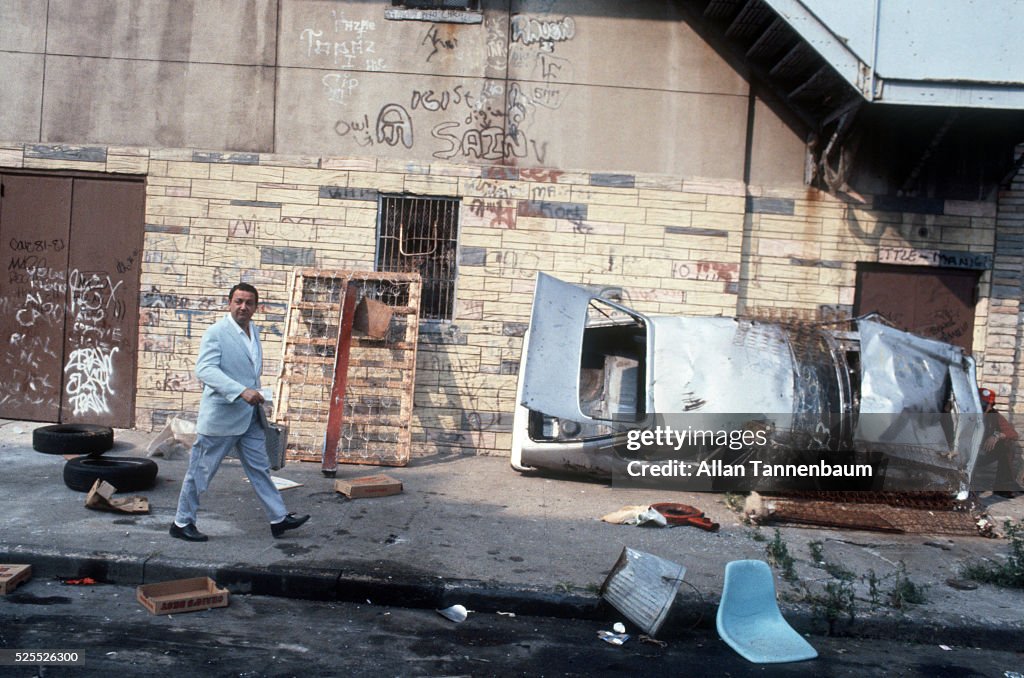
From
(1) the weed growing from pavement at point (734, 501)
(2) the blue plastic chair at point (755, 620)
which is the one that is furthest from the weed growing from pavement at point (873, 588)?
(1) the weed growing from pavement at point (734, 501)

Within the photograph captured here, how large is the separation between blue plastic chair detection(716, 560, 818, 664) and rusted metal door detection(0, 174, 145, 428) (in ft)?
24.1

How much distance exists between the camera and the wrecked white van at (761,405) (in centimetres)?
754

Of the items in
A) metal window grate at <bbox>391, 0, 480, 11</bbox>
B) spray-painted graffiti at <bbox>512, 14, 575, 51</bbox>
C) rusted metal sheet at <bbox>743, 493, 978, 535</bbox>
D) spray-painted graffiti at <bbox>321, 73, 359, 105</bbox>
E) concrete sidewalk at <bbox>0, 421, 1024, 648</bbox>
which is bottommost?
concrete sidewalk at <bbox>0, 421, 1024, 648</bbox>

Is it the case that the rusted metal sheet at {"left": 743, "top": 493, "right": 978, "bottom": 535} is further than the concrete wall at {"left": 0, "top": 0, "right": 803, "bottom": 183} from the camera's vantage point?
No

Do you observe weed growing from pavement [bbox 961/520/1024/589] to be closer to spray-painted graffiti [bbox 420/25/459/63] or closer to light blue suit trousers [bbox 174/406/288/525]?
light blue suit trousers [bbox 174/406/288/525]

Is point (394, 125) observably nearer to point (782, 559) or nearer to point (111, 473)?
point (111, 473)

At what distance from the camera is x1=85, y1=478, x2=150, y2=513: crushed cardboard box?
639cm

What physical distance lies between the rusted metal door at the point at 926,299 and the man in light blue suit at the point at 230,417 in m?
6.78

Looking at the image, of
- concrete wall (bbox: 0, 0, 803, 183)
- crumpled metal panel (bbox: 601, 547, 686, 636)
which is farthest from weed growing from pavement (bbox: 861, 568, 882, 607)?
concrete wall (bbox: 0, 0, 803, 183)

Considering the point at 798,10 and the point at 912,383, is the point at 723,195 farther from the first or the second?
the point at 912,383

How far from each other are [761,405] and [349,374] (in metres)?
4.22

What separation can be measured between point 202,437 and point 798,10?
6.46 m

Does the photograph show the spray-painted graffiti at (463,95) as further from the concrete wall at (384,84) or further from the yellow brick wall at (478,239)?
the yellow brick wall at (478,239)

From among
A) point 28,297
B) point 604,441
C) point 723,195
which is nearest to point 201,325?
point 28,297
